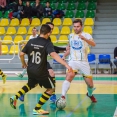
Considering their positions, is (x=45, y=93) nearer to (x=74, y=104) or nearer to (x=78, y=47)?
(x=74, y=104)

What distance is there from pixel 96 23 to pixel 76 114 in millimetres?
15451

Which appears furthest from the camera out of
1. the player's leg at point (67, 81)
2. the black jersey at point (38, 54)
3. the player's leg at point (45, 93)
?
the player's leg at point (67, 81)

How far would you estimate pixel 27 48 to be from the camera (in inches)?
328

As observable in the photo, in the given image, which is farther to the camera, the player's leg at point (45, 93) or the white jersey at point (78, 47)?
the white jersey at point (78, 47)

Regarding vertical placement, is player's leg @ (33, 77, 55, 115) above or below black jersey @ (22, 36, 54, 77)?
below

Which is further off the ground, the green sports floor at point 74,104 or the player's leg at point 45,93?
the player's leg at point 45,93

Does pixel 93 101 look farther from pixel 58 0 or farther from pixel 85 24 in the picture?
pixel 58 0

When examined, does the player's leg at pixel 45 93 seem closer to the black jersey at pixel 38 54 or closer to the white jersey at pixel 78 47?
the black jersey at pixel 38 54

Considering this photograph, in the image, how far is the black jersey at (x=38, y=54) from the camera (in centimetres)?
820

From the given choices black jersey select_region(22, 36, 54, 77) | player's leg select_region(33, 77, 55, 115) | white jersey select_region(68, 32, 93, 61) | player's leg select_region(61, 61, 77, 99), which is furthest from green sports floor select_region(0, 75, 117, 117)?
white jersey select_region(68, 32, 93, 61)

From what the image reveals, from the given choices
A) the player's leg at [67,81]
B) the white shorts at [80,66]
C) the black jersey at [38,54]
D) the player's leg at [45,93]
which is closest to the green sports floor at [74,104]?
the player's leg at [45,93]

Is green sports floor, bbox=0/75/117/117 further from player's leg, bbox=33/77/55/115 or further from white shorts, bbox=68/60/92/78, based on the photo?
white shorts, bbox=68/60/92/78

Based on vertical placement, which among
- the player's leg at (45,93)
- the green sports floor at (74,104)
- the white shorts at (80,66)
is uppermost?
the white shorts at (80,66)

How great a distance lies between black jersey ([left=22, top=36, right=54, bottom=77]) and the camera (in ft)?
26.9
